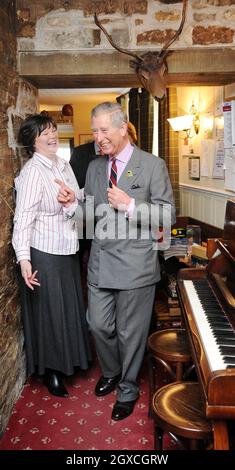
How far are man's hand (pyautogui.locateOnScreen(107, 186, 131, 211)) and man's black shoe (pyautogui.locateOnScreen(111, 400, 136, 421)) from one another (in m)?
1.13

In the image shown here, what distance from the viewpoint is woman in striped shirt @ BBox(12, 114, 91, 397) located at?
2418 mm

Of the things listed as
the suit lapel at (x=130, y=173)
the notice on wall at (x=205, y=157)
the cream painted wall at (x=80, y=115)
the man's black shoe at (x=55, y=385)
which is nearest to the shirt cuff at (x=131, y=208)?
the suit lapel at (x=130, y=173)

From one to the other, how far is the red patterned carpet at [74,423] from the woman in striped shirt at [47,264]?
117mm

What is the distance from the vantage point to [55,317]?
2.65 meters

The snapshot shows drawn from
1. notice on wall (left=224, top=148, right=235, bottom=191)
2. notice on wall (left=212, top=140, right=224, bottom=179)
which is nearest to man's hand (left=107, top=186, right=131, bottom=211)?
notice on wall (left=224, top=148, right=235, bottom=191)

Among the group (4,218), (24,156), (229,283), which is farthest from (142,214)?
(24,156)

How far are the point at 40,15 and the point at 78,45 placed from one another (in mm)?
278

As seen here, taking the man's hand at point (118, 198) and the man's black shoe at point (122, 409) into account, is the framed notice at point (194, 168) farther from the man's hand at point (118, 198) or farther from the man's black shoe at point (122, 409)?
the man's black shoe at point (122, 409)

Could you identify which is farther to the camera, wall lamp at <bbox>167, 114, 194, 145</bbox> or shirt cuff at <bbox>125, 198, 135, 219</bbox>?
wall lamp at <bbox>167, 114, 194, 145</bbox>

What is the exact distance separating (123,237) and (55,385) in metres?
1.08

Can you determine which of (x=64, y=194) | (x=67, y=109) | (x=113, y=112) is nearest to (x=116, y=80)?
(x=113, y=112)

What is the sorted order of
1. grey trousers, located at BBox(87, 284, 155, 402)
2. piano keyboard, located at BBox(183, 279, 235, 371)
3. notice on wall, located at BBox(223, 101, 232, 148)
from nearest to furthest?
piano keyboard, located at BBox(183, 279, 235, 371) → grey trousers, located at BBox(87, 284, 155, 402) → notice on wall, located at BBox(223, 101, 232, 148)

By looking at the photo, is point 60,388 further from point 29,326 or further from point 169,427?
point 169,427

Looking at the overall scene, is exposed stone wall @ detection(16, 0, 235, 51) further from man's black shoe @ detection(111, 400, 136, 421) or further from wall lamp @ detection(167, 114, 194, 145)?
man's black shoe @ detection(111, 400, 136, 421)
